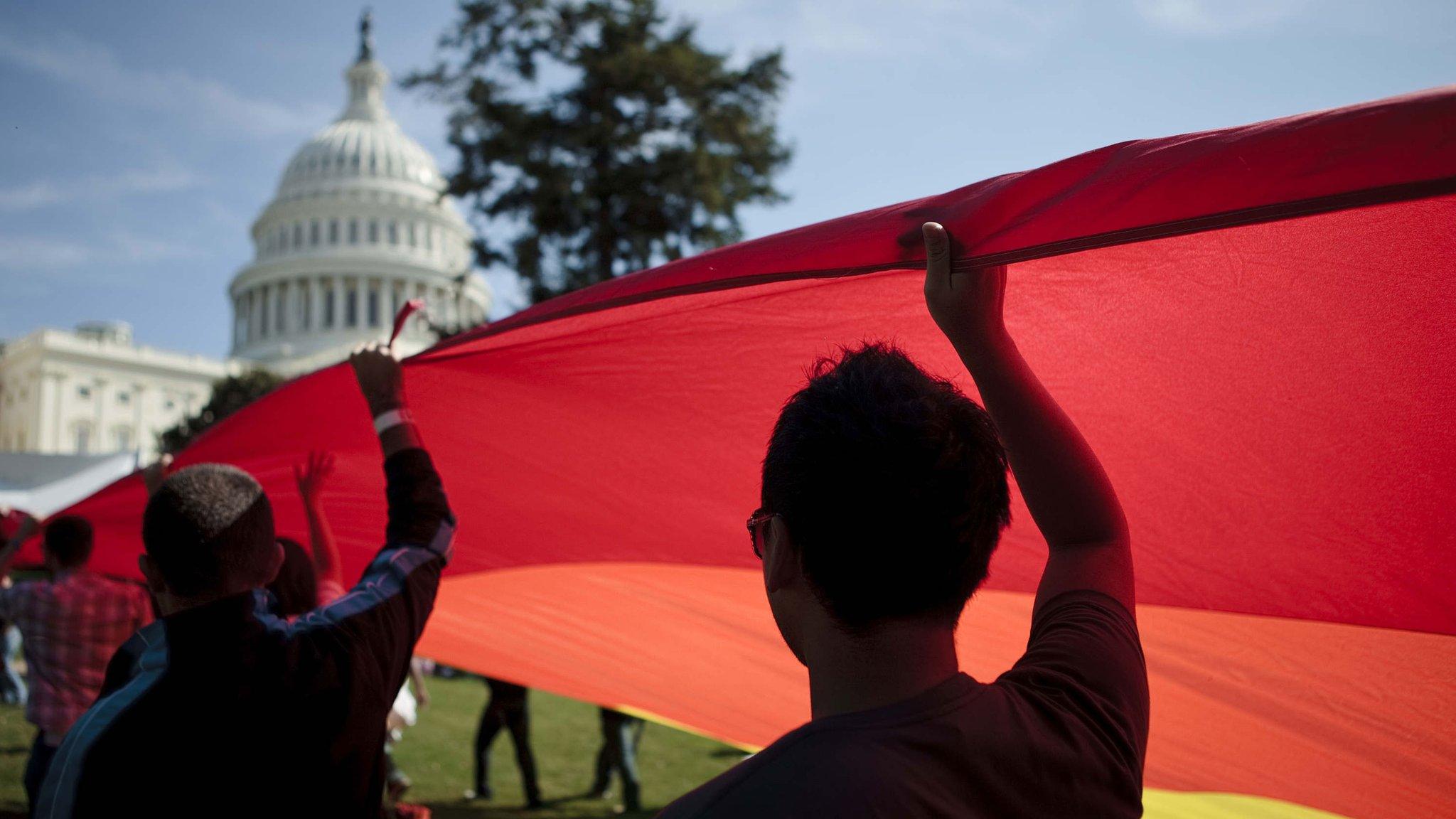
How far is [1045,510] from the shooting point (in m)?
1.44

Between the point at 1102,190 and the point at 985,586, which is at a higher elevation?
the point at 1102,190

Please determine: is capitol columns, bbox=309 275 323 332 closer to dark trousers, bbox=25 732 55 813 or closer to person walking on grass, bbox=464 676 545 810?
person walking on grass, bbox=464 676 545 810

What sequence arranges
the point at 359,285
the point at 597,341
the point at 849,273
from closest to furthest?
the point at 849,273
the point at 597,341
the point at 359,285

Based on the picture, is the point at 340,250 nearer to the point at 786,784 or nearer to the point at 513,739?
the point at 513,739

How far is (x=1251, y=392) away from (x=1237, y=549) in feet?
1.79

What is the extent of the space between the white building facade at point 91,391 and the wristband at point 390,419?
3493 inches

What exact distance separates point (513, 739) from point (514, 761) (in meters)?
1.97

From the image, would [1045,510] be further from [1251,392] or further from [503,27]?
[503,27]

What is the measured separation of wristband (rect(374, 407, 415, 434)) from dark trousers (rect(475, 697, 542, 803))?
5.66 m

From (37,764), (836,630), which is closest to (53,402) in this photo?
(37,764)

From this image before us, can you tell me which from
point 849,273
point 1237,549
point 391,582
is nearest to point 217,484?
point 391,582

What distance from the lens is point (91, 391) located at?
3260 inches

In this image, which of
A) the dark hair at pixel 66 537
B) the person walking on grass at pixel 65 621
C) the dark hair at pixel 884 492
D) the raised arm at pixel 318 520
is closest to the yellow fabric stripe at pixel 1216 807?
the dark hair at pixel 884 492

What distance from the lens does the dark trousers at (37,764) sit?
268 centimetres
